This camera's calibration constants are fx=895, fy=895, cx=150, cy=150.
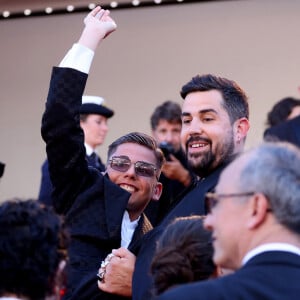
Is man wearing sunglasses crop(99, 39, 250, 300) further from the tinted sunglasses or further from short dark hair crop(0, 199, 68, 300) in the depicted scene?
short dark hair crop(0, 199, 68, 300)

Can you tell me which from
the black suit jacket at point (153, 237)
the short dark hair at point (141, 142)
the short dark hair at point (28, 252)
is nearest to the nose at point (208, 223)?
the short dark hair at point (28, 252)

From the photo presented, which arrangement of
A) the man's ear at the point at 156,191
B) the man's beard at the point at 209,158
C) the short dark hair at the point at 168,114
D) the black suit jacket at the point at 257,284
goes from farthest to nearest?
the short dark hair at the point at 168,114 < the man's ear at the point at 156,191 < the man's beard at the point at 209,158 < the black suit jacket at the point at 257,284

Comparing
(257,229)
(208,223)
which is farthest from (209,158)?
(257,229)

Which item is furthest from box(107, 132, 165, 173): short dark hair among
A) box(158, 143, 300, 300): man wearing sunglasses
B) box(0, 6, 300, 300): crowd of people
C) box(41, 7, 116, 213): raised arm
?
box(158, 143, 300, 300): man wearing sunglasses

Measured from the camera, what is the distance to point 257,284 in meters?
1.92

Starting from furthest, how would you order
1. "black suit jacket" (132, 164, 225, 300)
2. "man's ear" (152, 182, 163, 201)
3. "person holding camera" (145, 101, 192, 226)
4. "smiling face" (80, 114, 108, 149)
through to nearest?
"smiling face" (80, 114, 108, 149)
"person holding camera" (145, 101, 192, 226)
"man's ear" (152, 182, 163, 201)
"black suit jacket" (132, 164, 225, 300)

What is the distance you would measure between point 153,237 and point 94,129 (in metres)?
3.10

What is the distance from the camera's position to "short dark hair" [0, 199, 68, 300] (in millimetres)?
1953

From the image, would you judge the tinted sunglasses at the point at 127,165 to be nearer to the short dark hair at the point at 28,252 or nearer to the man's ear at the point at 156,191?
the man's ear at the point at 156,191

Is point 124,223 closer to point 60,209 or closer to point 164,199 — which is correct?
point 60,209

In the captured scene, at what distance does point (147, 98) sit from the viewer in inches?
272

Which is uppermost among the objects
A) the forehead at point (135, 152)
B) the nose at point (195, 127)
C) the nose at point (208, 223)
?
the nose at point (195, 127)

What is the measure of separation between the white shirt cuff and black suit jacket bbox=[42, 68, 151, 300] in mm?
24

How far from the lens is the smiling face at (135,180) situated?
3312 mm
